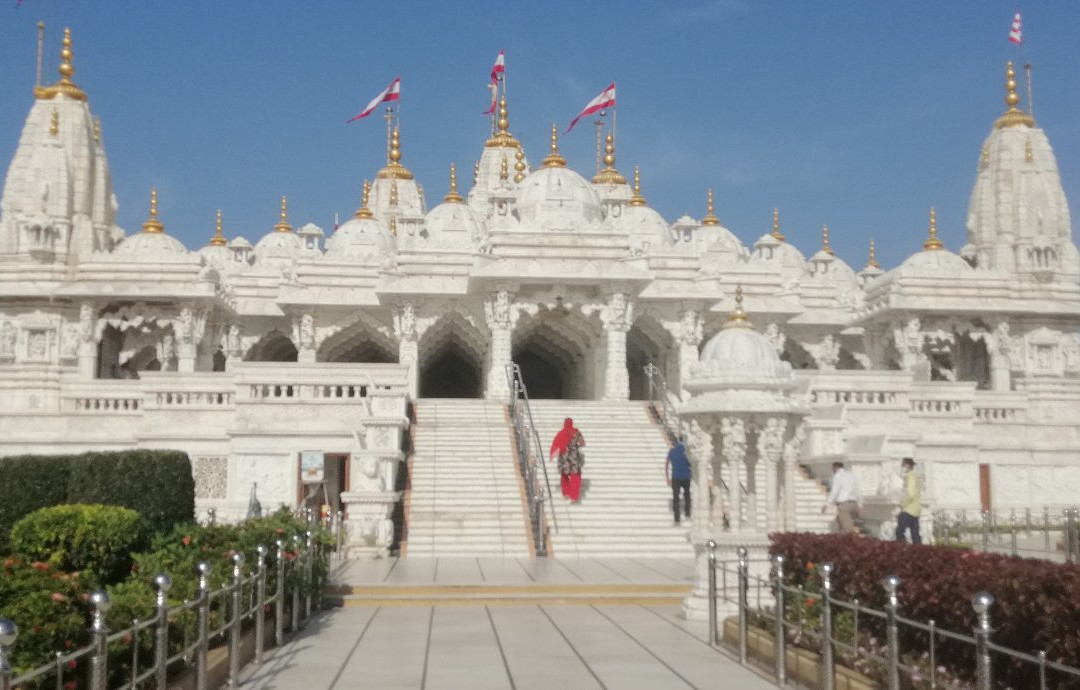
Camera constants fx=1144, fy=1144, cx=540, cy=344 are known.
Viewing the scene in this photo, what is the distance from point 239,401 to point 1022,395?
1808 cm

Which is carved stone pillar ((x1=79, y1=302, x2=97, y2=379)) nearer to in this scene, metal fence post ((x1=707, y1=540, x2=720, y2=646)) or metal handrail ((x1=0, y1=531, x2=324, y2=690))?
metal handrail ((x1=0, y1=531, x2=324, y2=690))

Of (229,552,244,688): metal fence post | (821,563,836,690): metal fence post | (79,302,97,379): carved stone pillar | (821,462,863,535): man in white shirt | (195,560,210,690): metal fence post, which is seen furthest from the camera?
(79,302,97,379): carved stone pillar

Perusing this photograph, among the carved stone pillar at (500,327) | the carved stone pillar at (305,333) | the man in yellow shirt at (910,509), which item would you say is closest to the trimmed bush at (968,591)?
the man in yellow shirt at (910,509)

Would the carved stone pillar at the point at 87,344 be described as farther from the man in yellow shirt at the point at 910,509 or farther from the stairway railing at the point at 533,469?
the man in yellow shirt at the point at 910,509

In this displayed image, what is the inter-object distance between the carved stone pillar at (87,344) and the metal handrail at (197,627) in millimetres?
20752

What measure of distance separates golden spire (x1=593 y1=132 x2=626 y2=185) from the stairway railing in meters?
22.6

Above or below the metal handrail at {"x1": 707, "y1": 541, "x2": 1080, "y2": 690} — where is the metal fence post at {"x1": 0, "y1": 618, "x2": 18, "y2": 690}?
above

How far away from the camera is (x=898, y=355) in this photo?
35281 mm

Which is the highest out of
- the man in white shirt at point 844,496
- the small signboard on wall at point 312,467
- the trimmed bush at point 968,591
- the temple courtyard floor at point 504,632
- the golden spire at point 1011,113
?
the golden spire at point 1011,113

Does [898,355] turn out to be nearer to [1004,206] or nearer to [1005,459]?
[1004,206]

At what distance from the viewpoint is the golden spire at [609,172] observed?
47562mm

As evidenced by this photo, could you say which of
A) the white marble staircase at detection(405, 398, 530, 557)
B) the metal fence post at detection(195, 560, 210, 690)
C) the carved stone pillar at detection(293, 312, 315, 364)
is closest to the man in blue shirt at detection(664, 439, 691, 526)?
the white marble staircase at detection(405, 398, 530, 557)

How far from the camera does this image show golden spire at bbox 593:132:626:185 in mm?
47562

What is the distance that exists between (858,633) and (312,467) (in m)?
13.9
